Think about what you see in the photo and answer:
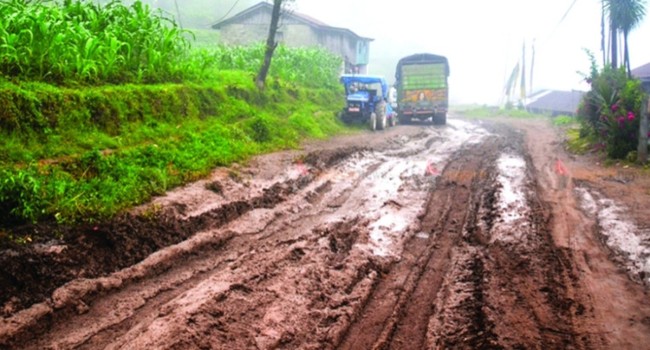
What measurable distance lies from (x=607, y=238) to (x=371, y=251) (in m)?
3.01

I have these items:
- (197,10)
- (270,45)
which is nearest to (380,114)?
(270,45)

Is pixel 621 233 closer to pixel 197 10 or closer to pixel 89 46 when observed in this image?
pixel 89 46

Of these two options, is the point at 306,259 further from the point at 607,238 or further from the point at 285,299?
the point at 607,238

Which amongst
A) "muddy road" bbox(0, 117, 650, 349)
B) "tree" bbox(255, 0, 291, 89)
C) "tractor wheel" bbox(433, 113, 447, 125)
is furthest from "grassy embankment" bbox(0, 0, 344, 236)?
"tractor wheel" bbox(433, 113, 447, 125)

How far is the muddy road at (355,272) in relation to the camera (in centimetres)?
380

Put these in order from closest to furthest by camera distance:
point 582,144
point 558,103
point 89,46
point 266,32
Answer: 1. point 89,46
2. point 582,144
3. point 266,32
4. point 558,103

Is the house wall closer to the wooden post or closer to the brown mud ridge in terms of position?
the wooden post

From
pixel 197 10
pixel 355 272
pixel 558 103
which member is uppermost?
pixel 197 10

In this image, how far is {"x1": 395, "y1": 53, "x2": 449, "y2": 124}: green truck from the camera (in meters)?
24.0

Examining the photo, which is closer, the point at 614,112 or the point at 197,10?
the point at 614,112

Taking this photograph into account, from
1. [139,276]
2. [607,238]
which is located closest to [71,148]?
[139,276]

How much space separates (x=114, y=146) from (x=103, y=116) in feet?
2.73

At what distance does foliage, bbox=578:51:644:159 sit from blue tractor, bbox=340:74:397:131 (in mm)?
7201

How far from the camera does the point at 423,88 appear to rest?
2412 cm
